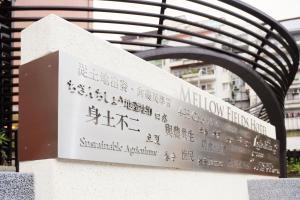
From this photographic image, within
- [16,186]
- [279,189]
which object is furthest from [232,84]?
[16,186]

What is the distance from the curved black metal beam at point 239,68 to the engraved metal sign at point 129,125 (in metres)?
1.30

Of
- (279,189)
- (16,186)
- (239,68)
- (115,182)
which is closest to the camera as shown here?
(16,186)

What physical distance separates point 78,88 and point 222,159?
2409 millimetres

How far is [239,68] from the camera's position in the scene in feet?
Result: 20.5

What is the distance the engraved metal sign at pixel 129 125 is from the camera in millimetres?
2637

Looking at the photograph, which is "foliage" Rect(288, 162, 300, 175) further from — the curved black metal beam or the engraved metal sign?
the engraved metal sign

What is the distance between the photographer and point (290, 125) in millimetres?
30203

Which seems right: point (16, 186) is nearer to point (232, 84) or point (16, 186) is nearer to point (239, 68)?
point (239, 68)

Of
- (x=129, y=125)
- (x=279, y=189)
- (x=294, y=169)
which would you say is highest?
(x=129, y=125)

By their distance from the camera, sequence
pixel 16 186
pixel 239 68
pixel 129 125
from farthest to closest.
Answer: pixel 239 68, pixel 129 125, pixel 16 186

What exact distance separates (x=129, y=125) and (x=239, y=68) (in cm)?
351

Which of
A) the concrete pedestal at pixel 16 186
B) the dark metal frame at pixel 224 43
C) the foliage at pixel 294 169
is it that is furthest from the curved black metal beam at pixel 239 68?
the foliage at pixel 294 169

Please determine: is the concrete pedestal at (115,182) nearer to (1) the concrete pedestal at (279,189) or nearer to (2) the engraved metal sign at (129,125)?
(2) the engraved metal sign at (129,125)

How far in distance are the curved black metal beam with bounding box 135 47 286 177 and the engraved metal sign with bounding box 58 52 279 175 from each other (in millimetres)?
1302
